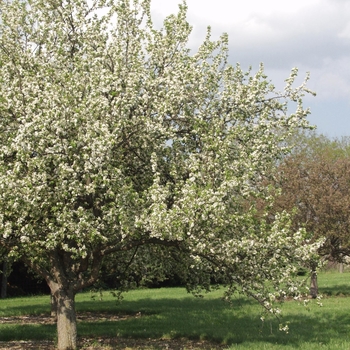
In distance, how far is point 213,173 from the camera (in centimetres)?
1427

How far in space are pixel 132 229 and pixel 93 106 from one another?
3467 millimetres

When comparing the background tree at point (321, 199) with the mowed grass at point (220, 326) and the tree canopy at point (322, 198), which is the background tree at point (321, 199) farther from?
the mowed grass at point (220, 326)

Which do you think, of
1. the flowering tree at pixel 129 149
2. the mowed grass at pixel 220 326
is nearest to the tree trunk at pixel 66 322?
the flowering tree at pixel 129 149

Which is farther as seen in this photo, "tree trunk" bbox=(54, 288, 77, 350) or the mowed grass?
the mowed grass

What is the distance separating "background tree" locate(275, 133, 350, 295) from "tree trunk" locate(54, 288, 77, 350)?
20452 millimetres

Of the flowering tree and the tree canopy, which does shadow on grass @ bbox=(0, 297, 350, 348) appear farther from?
the tree canopy

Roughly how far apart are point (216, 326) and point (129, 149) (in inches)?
385

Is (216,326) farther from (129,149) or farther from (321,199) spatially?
(321,199)

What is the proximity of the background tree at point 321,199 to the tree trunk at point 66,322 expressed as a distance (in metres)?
20.5

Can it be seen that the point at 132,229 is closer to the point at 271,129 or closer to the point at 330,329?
the point at 271,129

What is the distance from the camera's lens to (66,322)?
54.6 ft

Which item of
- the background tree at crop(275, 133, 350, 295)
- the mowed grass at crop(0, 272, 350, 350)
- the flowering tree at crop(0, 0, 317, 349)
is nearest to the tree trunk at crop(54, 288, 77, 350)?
the flowering tree at crop(0, 0, 317, 349)

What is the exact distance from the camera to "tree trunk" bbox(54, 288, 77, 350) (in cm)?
1653

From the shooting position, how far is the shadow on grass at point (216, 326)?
19.0 m
